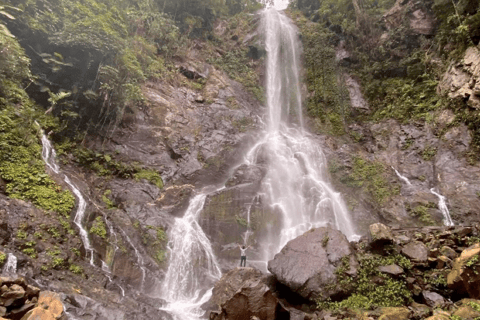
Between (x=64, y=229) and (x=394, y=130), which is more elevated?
(x=394, y=130)

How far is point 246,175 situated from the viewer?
16484mm

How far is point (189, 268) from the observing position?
12.2 metres

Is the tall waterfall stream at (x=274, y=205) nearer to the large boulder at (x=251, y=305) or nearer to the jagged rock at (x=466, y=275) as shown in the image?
the large boulder at (x=251, y=305)

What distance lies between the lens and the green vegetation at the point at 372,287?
798 cm

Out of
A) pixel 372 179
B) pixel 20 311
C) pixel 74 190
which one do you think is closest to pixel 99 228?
pixel 74 190

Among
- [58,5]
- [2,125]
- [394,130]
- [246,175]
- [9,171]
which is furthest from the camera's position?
[394,130]

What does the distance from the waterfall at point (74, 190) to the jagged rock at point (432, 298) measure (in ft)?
35.9

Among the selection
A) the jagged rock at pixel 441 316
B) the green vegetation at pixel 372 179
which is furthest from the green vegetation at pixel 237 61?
the jagged rock at pixel 441 316

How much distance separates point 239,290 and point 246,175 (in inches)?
344

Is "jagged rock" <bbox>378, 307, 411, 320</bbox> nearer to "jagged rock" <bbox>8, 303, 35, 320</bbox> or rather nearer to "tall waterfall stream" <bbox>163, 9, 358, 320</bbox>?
"tall waterfall stream" <bbox>163, 9, 358, 320</bbox>

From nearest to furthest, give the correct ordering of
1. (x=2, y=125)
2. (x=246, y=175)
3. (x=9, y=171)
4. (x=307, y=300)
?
(x=307, y=300) < (x=9, y=171) < (x=2, y=125) < (x=246, y=175)

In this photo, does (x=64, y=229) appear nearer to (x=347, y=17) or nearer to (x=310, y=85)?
(x=310, y=85)

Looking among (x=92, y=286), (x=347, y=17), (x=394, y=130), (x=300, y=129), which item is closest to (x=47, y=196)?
(x=92, y=286)

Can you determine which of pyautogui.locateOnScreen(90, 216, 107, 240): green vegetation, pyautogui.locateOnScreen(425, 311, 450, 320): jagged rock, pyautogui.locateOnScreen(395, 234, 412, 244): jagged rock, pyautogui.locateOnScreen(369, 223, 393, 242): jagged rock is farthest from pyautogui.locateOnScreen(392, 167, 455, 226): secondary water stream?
pyautogui.locateOnScreen(90, 216, 107, 240): green vegetation
